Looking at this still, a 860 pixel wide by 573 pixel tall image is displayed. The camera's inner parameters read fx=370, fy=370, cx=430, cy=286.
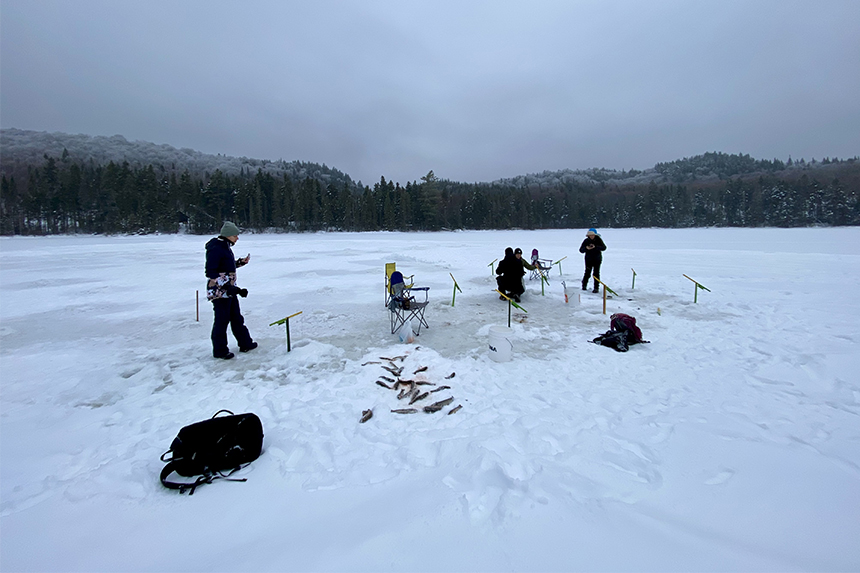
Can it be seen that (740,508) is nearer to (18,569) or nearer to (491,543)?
(491,543)

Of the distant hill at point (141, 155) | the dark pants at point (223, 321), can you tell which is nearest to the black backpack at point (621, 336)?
the dark pants at point (223, 321)

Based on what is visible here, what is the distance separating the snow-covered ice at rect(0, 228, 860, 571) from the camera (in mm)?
2043

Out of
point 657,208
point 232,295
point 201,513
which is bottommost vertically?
point 201,513

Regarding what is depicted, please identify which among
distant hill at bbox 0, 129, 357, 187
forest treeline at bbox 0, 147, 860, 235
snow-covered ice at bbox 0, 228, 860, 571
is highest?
distant hill at bbox 0, 129, 357, 187

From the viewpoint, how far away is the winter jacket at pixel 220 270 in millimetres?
4895

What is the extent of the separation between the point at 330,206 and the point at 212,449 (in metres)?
61.6

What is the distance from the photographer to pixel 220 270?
16.4 feet

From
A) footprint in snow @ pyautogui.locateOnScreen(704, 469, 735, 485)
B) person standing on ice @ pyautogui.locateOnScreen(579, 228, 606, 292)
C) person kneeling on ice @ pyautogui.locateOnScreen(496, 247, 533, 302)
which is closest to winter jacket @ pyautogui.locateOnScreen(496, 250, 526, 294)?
person kneeling on ice @ pyautogui.locateOnScreen(496, 247, 533, 302)

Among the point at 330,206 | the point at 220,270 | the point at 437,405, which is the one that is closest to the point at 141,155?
the point at 330,206

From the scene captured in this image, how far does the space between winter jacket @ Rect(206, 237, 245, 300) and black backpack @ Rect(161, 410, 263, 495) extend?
97.8 inches

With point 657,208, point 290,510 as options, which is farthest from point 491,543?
point 657,208

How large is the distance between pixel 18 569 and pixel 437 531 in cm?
220

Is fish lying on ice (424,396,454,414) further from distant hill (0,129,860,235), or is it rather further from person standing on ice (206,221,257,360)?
distant hill (0,129,860,235)

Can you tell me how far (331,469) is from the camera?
2770 millimetres
